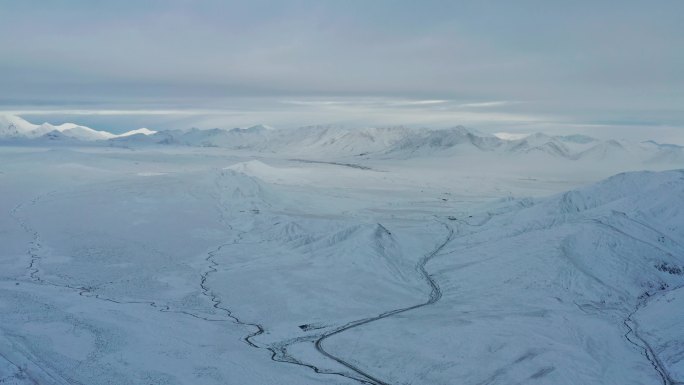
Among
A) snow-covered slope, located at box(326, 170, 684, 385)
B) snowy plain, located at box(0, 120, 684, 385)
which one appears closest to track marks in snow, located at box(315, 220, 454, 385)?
snowy plain, located at box(0, 120, 684, 385)

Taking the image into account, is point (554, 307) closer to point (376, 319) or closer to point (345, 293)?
point (376, 319)

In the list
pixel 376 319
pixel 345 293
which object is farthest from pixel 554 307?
pixel 345 293

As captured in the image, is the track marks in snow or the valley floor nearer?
the valley floor

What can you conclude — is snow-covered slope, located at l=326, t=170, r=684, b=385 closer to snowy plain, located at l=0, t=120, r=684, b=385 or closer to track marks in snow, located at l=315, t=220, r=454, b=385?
snowy plain, located at l=0, t=120, r=684, b=385

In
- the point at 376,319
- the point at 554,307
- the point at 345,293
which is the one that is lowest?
the point at 345,293

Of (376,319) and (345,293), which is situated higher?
(376,319)

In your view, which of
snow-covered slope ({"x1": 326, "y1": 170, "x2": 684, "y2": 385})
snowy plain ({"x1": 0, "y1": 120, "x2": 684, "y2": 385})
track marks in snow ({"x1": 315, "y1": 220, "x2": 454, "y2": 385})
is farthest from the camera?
snow-covered slope ({"x1": 326, "y1": 170, "x2": 684, "y2": 385})

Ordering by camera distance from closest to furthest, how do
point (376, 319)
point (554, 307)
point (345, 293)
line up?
1. point (376, 319)
2. point (554, 307)
3. point (345, 293)

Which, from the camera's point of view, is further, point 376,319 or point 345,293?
point 345,293
